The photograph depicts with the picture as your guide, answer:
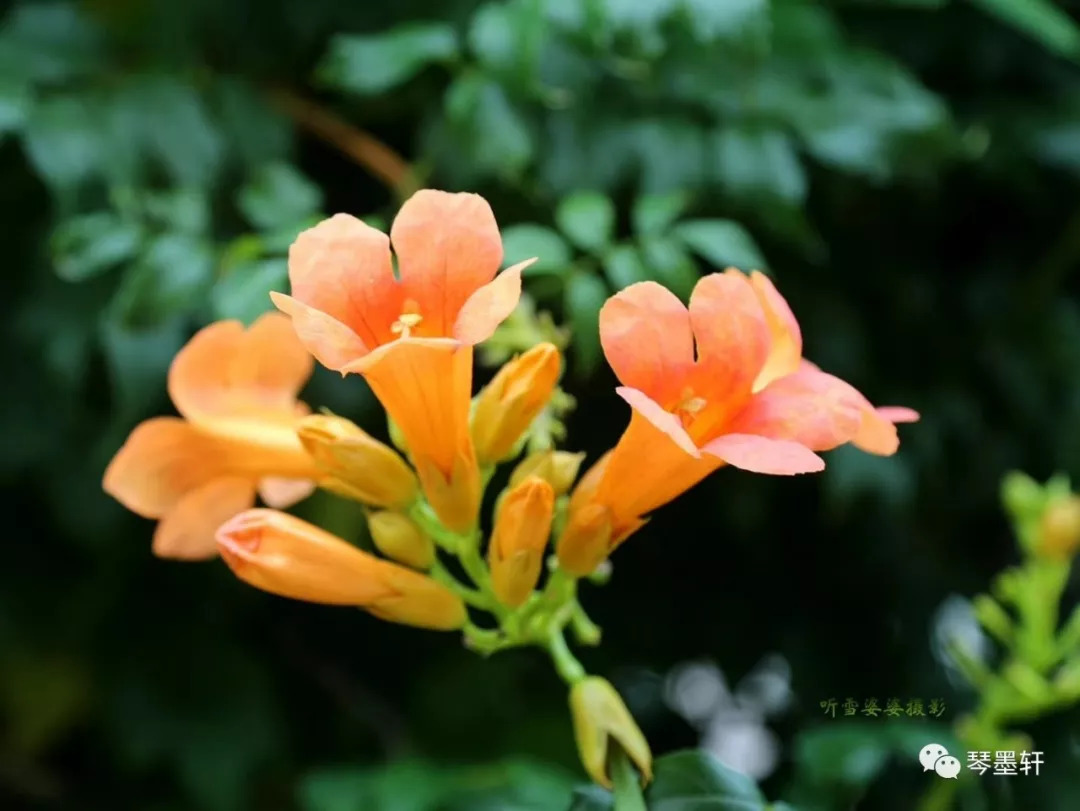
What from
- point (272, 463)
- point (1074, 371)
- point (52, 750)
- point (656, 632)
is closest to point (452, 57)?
point (272, 463)

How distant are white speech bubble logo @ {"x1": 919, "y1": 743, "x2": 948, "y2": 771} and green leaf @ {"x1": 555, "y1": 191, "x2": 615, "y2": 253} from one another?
55cm

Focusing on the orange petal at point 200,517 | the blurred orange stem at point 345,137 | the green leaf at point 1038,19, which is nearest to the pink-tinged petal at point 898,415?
the orange petal at point 200,517

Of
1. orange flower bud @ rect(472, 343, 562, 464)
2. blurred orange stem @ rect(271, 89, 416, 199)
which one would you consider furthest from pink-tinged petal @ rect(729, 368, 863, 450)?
blurred orange stem @ rect(271, 89, 416, 199)

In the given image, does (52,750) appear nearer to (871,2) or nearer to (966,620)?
(966,620)

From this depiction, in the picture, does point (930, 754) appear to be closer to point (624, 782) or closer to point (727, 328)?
point (624, 782)

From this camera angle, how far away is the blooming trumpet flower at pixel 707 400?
548mm

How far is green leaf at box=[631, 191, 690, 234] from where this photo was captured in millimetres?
962

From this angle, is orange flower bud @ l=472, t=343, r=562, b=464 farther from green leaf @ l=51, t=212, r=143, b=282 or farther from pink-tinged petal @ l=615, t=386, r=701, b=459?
green leaf @ l=51, t=212, r=143, b=282

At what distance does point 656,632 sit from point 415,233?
3.36 feet

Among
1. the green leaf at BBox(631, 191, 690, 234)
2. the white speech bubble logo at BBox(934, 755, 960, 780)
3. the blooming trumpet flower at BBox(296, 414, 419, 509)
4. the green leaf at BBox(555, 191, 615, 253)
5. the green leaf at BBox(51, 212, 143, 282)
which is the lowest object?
the white speech bubble logo at BBox(934, 755, 960, 780)

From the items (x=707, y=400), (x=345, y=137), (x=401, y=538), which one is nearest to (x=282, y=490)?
(x=401, y=538)

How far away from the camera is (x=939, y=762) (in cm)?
94

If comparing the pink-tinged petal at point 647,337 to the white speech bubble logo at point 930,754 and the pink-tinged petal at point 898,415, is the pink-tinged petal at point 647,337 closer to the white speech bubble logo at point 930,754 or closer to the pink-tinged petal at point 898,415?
the pink-tinged petal at point 898,415

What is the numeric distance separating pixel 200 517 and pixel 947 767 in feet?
2.30
